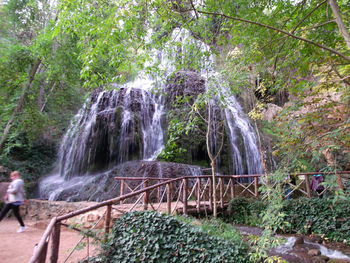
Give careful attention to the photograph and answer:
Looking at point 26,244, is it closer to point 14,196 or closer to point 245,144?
point 14,196

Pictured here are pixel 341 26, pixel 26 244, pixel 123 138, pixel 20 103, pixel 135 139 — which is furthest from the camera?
pixel 123 138

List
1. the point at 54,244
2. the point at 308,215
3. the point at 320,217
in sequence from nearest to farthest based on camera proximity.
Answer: the point at 54,244, the point at 320,217, the point at 308,215

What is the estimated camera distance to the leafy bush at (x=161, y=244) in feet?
12.7

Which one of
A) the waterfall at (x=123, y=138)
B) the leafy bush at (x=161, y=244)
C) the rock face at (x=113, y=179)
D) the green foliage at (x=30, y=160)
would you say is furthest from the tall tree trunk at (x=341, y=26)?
the green foliage at (x=30, y=160)

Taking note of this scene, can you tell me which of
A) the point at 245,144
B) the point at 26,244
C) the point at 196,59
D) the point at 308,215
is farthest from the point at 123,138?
the point at 308,215

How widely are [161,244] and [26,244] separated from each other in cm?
365

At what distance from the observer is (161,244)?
4023 millimetres

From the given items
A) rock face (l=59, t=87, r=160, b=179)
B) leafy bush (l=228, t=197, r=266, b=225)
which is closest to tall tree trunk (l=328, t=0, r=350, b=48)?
leafy bush (l=228, t=197, r=266, b=225)

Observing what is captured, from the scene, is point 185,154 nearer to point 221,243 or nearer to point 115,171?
point 115,171


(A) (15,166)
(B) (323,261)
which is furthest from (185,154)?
(A) (15,166)

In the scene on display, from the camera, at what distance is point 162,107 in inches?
578

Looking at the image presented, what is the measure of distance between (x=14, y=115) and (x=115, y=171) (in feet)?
18.9

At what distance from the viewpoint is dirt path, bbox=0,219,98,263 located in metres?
4.23

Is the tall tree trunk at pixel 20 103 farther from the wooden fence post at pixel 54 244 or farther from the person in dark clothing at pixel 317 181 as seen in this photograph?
the person in dark clothing at pixel 317 181
